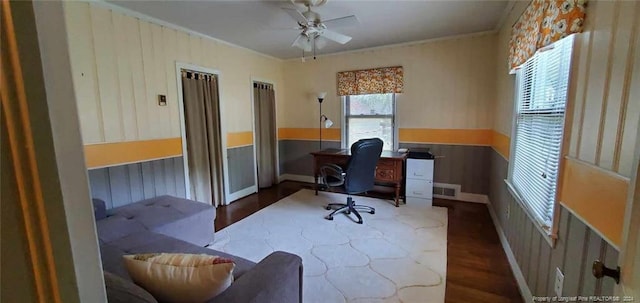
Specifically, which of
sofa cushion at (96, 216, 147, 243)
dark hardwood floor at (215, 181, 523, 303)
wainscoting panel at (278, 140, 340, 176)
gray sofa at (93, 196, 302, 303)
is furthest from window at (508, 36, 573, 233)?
wainscoting panel at (278, 140, 340, 176)

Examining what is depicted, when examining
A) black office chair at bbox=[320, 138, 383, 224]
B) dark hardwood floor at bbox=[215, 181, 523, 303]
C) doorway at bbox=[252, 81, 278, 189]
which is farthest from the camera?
doorway at bbox=[252, 81, 278, 189]

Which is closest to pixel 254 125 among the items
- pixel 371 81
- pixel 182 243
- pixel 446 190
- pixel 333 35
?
pixel 371 81

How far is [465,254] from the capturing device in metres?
2.41

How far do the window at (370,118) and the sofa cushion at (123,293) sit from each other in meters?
3.81

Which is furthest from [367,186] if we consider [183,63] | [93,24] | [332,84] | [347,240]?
[93,24]

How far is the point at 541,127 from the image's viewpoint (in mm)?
1733

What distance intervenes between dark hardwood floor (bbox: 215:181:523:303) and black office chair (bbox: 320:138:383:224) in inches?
40.7

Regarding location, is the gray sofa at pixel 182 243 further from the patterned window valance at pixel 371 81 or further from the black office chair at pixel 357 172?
the patterned window valance at pixel 371 81

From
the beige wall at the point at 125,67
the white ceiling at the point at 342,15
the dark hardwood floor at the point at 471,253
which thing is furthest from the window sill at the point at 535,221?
the beige wall at the point at 125,67

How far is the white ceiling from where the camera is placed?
2.58 m

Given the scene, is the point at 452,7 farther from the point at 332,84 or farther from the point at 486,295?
the point at 486,295

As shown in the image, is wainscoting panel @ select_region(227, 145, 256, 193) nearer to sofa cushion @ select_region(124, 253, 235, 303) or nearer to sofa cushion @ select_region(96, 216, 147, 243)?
sofa cushion @ select_region(96, 216, 147, 243)

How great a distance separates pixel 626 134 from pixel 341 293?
171 centimetres

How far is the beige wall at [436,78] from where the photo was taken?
11.8ft
